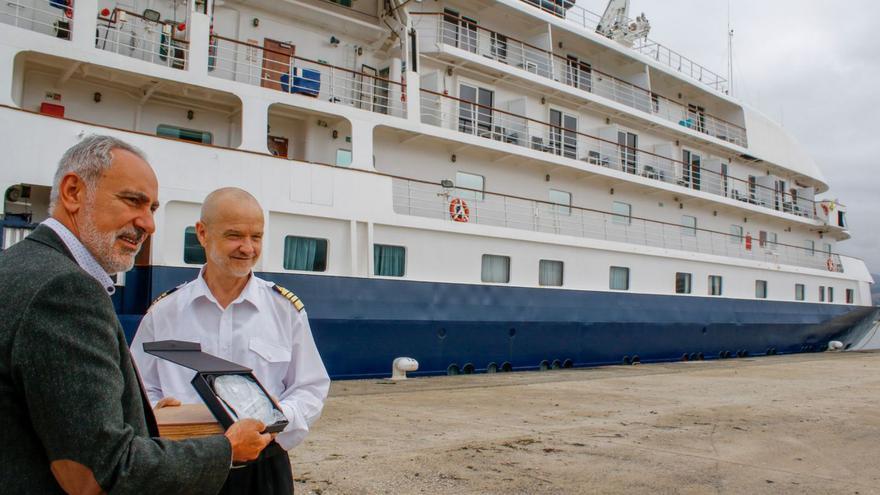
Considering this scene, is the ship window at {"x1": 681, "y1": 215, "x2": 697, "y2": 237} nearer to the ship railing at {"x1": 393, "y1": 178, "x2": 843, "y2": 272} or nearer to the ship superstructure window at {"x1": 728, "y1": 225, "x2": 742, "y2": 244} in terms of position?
the ship railing at {"x1": 393, "y1": 178, "x2": 843, "y2": 272}

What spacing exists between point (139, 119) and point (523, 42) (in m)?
8.82

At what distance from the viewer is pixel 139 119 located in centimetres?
1028

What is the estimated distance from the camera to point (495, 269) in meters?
12.7

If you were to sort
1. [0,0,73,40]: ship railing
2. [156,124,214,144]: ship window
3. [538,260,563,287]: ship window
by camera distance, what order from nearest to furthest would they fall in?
1. [0,0,73,40]: ship railing
2. [156,124,214,144]: ship window
3. [538,260,563,287]: ship window

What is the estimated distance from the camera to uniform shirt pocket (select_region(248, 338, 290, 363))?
2.41 metres

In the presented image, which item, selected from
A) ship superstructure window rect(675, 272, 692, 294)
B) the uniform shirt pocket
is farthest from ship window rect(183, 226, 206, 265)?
ship superstructure window rect(675, 272, 692, 294)

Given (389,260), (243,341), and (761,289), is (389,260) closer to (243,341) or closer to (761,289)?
(243,341)

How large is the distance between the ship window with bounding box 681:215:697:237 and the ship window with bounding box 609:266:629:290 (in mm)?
3572

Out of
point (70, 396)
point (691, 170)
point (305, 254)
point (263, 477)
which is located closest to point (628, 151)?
point (691, 170)

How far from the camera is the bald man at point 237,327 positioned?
7.93ft

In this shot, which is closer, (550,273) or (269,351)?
(269,351)

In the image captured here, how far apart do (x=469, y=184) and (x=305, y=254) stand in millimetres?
4286

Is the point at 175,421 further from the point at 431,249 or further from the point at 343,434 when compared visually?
the point at 431,249

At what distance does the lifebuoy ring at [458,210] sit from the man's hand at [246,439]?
10.4 metres
